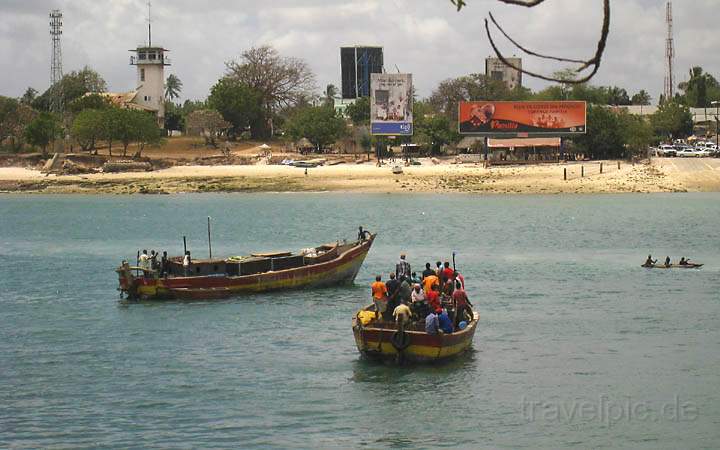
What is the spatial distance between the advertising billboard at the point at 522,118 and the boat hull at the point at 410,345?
71157 mm

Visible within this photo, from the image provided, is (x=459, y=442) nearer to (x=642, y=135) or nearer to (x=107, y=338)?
(x=107, y=338)

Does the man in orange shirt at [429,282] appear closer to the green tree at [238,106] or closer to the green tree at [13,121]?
the green tree at [13,121]

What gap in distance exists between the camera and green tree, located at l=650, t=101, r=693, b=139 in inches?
4990

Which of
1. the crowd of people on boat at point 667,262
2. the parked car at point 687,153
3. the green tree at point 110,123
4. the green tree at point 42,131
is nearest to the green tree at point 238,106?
the green tree at point 110,123

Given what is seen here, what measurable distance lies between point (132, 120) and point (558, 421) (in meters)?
85.7

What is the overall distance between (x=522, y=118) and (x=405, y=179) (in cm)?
1278

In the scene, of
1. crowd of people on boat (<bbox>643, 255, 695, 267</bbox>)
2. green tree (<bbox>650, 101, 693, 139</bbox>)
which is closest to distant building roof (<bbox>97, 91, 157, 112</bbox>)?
green tree (<bbox>650, 101, 693, 139</bbox>)

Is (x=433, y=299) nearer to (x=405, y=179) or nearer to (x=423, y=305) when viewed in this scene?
(x=423, y=305)

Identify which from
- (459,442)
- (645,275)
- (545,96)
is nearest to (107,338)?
(459,442)

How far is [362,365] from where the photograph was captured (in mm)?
26141

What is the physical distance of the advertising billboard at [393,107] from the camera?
102 metres

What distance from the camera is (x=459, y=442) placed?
815 inches

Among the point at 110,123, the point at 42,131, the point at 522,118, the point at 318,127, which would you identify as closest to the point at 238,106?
the point at 318,127

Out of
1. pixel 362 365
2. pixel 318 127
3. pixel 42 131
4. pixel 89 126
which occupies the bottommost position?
pixel 362 365
